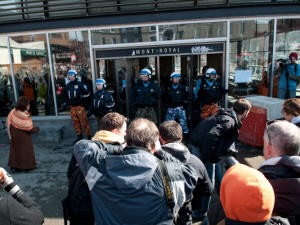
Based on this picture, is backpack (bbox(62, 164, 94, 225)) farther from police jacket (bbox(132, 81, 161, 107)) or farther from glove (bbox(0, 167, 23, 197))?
police jacket (bbox(132, 81, 161, 107))

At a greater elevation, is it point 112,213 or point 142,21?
point 142,21

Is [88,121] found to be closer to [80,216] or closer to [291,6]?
[80,216]

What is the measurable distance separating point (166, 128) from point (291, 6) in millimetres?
6015

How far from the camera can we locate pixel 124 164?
6.30 feet

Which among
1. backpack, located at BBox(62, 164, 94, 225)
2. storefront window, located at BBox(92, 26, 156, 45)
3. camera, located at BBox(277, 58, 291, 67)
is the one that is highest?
storefront window, located at BBox(92, 26, 156, 45)

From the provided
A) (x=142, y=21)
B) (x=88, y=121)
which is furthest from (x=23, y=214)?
(x=142, y=21)

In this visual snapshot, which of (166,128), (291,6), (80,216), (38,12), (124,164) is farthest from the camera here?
(38,12)

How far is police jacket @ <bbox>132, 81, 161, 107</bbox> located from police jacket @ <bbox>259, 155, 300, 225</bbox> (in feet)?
16.0

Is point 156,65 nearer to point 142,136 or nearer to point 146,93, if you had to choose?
point 146,93

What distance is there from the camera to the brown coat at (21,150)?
538 centimetres

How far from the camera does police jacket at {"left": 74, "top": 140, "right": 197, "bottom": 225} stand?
1904 mm

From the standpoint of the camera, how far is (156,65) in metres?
7.48

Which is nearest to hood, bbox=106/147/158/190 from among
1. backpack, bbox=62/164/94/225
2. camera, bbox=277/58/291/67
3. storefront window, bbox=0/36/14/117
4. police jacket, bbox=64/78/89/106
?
backpack, bbox=62/164/94/225

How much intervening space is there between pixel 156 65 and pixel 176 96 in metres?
1.30
